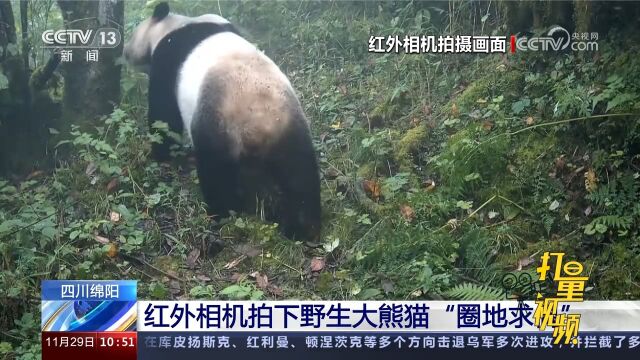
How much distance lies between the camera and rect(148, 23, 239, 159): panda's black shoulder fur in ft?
10.3

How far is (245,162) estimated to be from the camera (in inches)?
Answer: 121

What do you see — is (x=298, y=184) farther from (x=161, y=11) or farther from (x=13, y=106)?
(x=13, y=106)

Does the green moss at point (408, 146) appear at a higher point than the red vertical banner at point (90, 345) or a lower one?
higher

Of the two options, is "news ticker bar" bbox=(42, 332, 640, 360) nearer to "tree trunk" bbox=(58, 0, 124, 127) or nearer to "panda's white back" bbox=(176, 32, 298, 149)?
"panda's white back" bbox=(176, 32, 298, 149)

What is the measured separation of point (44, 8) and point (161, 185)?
2.95 ft

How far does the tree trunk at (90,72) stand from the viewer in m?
3.02

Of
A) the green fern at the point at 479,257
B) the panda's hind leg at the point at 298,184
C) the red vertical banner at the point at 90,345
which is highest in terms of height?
the panda's hind leg at the point at 298,184

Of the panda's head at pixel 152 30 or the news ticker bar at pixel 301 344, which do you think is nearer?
the news ticker bar at pixel 301 344

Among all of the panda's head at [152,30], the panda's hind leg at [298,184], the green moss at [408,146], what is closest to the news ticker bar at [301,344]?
the panda's hind leg at [298,184]

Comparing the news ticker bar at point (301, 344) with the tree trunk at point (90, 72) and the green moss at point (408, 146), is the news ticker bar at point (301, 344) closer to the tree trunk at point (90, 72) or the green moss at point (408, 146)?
the green moss at point (408, 146)

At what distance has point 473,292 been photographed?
2977mm

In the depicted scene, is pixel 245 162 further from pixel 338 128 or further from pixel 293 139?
pixel 338 128

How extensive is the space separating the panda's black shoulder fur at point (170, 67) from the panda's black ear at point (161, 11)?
11 cm

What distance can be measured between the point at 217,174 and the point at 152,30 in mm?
685
